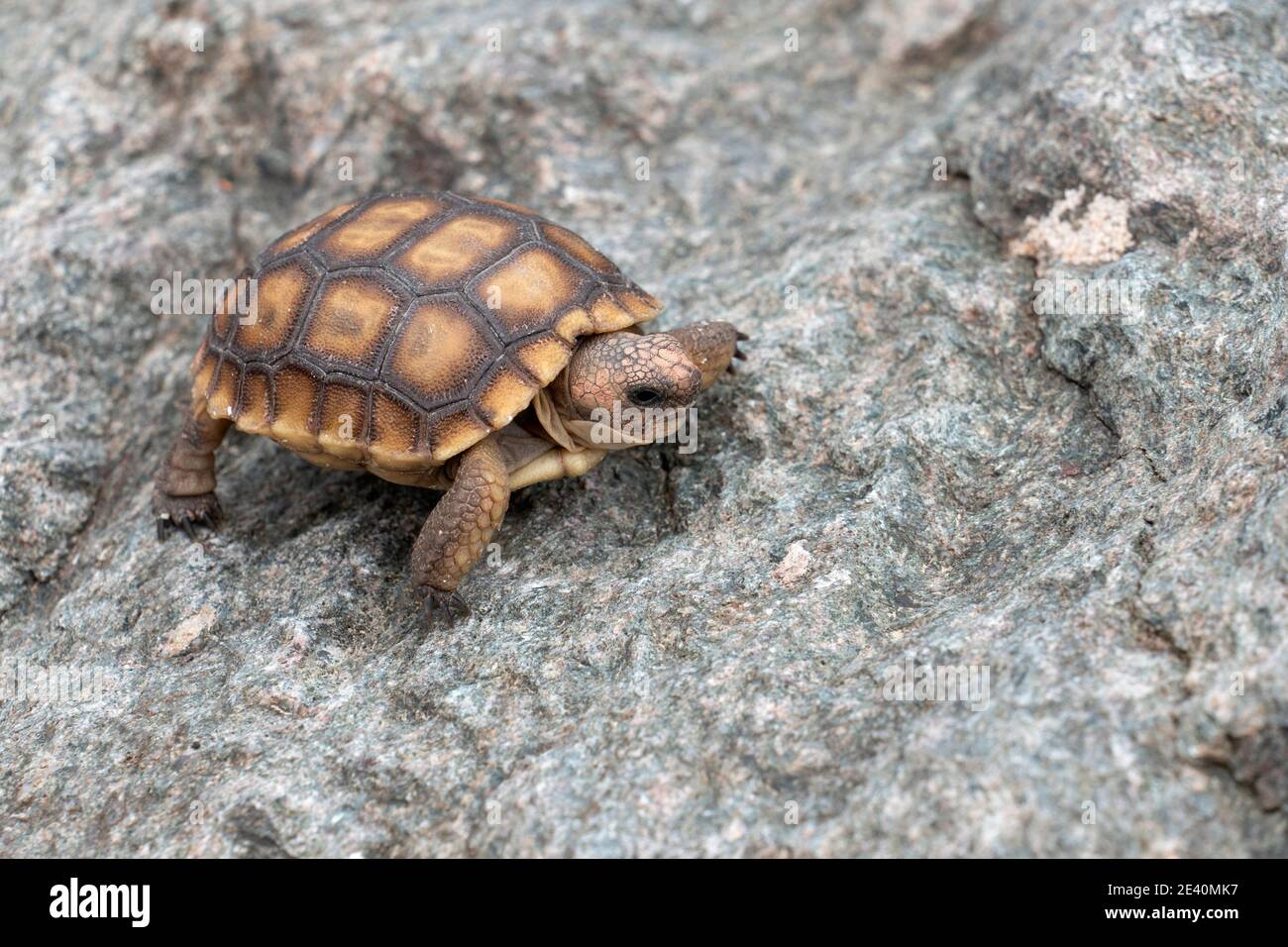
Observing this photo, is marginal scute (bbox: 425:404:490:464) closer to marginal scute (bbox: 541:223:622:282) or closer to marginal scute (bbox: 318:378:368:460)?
marginal scute (bbox: 318:378:368:460)

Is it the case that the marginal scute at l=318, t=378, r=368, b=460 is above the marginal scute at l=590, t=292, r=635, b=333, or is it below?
below

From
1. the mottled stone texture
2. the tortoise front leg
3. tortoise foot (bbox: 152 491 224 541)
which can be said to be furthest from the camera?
tortoise foot (bbox: 152 491 224 541)

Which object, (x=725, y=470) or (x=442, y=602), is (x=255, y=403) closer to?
(x=442, y=602)

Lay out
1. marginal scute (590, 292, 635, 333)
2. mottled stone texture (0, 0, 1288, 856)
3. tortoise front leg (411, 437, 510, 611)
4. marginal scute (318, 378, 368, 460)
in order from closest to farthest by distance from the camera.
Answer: mottled stone texture (0, 0, 1288, 856), tortoise front leg (411, 437, 510, 611), marginal scute (318, 378, 368, 460), marginal scute (590, 292, 635, 333)

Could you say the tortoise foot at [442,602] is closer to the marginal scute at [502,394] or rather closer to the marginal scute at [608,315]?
the marginal scute at [502,394]

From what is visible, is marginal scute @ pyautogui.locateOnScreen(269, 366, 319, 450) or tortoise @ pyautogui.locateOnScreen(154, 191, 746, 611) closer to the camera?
tortoise @ pyautogui.locateOnScreen(154, 191, 746, 611)

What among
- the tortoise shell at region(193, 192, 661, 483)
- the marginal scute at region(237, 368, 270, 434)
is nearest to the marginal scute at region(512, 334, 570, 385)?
the tortoise shell at region(193, 192, 661, 483)

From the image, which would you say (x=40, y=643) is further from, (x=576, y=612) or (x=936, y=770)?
(x=936, y=770)

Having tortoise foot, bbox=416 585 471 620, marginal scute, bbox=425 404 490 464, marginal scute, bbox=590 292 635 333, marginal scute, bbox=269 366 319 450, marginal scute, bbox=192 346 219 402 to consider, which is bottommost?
tortoise foot, bbox=416 585 471 620

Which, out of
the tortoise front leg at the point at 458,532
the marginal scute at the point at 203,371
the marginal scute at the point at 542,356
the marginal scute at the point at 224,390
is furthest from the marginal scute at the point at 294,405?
the marginal scute at the point at 542,356
